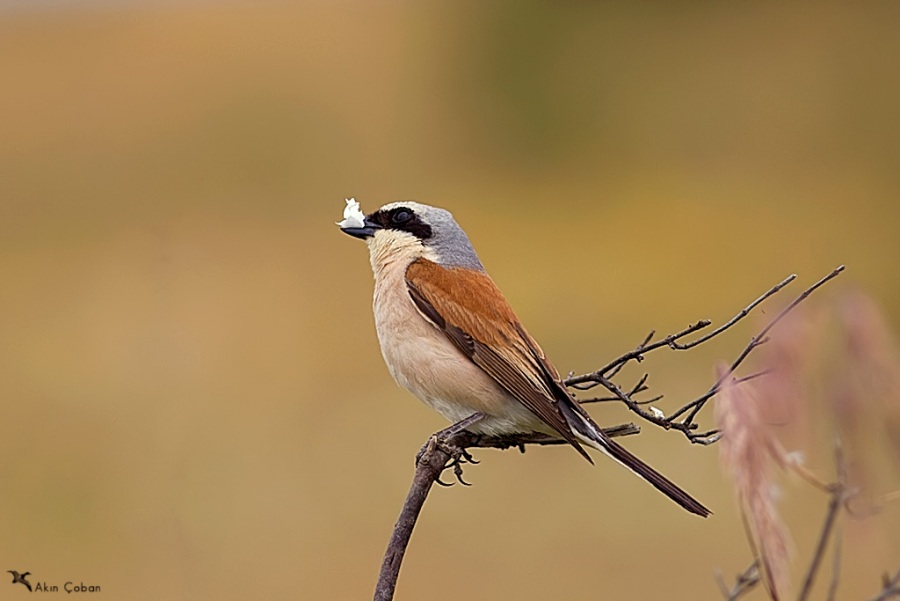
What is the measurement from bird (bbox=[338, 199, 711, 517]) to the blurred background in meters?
1.18

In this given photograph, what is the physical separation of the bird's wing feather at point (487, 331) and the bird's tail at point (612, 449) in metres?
0.02

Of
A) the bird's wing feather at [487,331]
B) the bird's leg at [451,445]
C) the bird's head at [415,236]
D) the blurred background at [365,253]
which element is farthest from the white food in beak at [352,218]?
the blurred background at [365,253]

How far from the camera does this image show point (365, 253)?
28.4 feet

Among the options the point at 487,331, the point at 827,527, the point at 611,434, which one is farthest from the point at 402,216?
the point at 827,527

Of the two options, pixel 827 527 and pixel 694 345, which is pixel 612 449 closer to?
pixel 694 345

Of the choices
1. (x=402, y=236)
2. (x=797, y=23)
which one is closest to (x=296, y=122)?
(x=797, y=23)

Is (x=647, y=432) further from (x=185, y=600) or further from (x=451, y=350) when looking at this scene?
(x=451, y=350)

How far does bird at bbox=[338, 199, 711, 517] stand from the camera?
2.18m

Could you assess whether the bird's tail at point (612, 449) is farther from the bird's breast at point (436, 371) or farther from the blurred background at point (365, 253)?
the blurred background at point (365, 253)

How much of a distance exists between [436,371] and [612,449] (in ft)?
1.28

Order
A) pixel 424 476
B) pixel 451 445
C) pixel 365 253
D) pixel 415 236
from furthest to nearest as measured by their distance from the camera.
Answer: pixel 365 253 < pixel 415 236 < pixel 451 445 < pixel 424 476

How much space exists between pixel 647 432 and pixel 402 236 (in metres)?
3.89

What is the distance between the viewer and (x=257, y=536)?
5.43 meters

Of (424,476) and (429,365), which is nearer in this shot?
(424,476)
